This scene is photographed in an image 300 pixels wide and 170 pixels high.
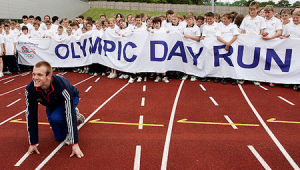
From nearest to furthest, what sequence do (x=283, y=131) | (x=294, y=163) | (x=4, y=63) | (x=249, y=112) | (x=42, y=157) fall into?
1. (x=294, y=163)
2. (x=42, y=157)
3. (x=283, y=131)
4. (x=249, y=112)
5. (x=4, y=63)

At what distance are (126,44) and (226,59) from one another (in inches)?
148

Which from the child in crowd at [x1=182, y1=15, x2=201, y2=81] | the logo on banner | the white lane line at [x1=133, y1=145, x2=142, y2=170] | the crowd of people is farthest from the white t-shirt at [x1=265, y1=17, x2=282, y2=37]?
the logo on banner

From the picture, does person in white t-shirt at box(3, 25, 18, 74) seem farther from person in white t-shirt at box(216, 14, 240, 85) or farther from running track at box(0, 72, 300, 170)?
person in white t-shirt at box(216, 14, 240, 85)

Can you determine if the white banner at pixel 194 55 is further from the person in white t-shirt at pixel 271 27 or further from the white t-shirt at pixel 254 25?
the white t-shirt at pixel 254 25

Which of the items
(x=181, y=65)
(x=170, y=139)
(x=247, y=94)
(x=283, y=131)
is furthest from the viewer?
(x=181, y=65)

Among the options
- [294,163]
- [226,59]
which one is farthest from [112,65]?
[294,163]

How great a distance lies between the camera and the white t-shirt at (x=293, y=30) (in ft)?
27.5

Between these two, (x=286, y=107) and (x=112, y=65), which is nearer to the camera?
(x=286, y=107)

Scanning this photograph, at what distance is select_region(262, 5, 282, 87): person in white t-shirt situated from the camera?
8.53 m

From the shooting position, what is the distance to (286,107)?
6.64 meters

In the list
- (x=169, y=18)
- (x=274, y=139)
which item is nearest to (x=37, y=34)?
(x=169, y=18)

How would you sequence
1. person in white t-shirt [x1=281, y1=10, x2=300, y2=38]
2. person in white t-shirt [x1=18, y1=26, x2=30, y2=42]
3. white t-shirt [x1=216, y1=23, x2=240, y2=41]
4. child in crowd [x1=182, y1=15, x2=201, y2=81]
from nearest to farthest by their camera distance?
person in white t-shirt [x1=281, y1=10, x2=300, y2=38] → white t-shirt [x1=216, y1=23, x2=240, y2=41] → child in crowd [x1=182, y1=15, x2=201, y2=81] → person in white t-shirt [x1=18, y1=26, x2=30, y2=42]

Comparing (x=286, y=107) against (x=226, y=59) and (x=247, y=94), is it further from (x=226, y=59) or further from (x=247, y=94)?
(x=226, y=59)

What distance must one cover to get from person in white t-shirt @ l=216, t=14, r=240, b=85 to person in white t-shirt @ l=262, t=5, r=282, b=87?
0.97 m
